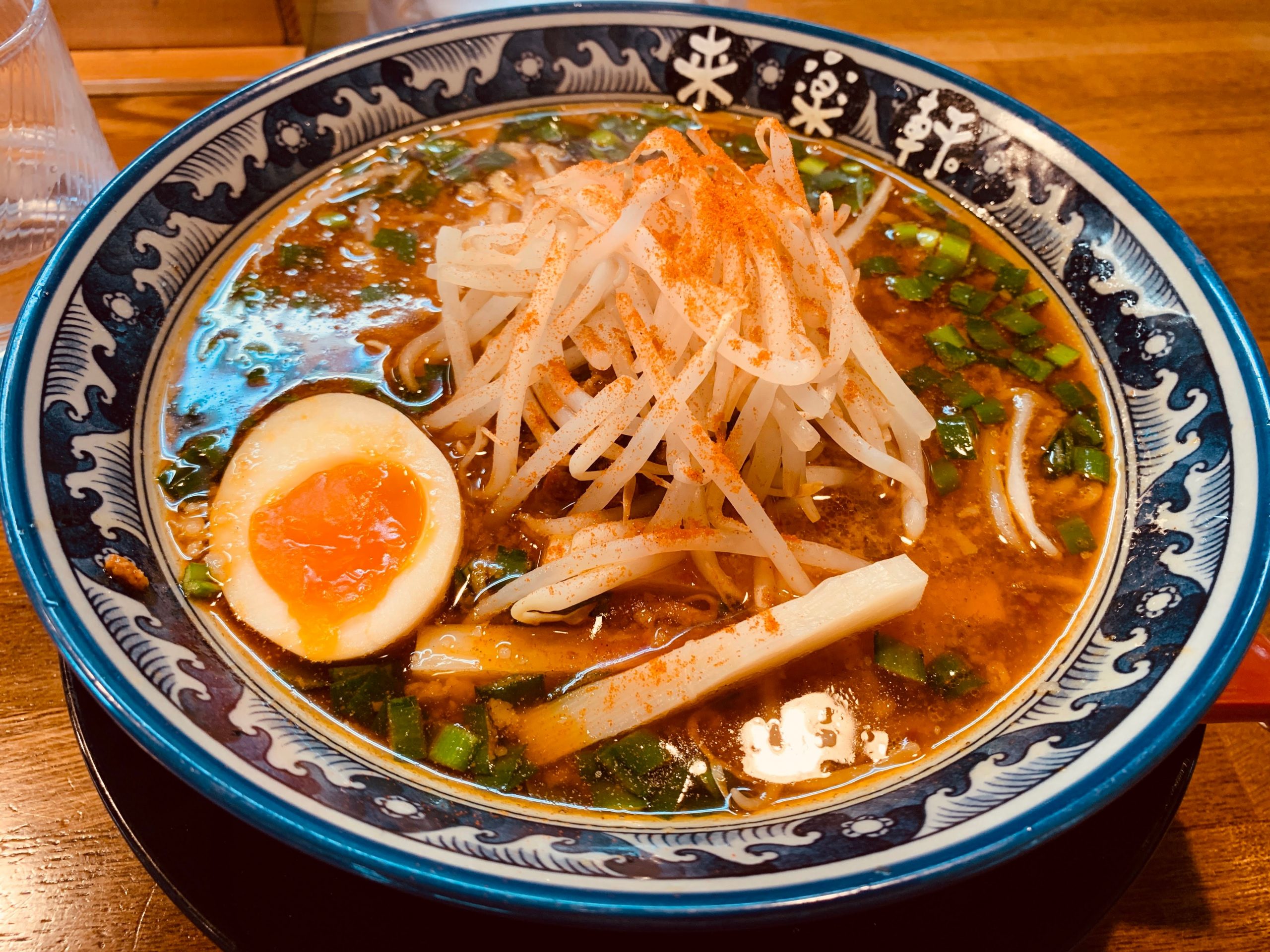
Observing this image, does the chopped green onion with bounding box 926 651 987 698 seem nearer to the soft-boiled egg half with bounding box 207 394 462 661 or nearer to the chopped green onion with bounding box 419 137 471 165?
the soft-boiled egg half with bounding box 207 394 462 661

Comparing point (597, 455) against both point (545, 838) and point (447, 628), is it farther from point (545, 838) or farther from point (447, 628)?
point (545, 838)

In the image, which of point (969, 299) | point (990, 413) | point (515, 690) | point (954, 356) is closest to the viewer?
point (515, 690)

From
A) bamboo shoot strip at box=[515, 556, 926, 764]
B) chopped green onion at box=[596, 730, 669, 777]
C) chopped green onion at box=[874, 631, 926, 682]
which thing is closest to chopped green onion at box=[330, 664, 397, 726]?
bamboo shoot strip at box=[515, 556, 926, 764]

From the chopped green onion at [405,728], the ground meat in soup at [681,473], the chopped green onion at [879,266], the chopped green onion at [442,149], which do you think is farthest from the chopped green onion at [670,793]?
the chopped green onion at [442,149]

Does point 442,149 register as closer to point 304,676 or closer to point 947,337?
point 947,337

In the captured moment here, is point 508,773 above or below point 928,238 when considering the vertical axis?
below

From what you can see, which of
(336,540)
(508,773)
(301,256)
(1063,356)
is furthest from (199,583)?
(1063,356)

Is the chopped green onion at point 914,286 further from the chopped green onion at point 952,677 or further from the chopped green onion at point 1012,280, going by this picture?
the chopped green onion at point 952,677
